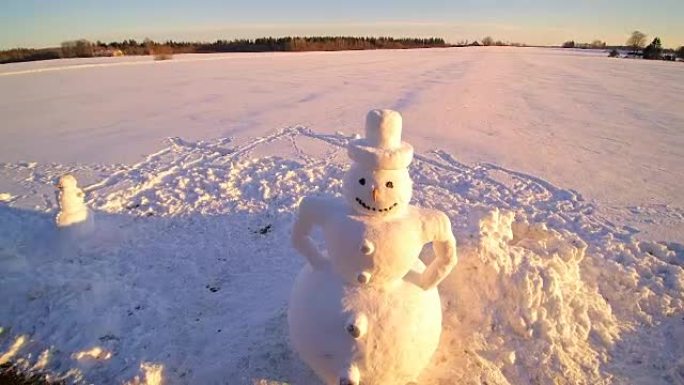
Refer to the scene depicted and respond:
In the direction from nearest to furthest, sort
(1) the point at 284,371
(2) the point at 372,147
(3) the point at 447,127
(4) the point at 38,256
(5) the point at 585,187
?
(2) the point at 372,147 < (1) the point at 284,371 < (4) the point at 38,256 < (5) the point at 585,187 < (3) the point at 447,127

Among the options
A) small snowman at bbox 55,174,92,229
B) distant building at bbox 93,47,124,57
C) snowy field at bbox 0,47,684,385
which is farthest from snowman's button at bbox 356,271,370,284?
distant building at bbox 93,47,124,57

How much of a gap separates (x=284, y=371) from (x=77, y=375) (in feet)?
4.69

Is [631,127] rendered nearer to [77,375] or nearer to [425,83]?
[425,83]

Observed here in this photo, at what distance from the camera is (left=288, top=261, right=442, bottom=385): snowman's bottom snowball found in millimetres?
2250

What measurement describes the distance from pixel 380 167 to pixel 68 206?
3.71 m

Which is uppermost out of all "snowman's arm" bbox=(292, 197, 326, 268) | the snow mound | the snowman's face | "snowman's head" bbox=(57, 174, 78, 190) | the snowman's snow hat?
the snowman's snow hat

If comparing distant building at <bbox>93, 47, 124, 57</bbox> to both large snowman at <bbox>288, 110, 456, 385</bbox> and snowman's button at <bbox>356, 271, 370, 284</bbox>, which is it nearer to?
large snowman at <bbox>288, 110, 456, 385</bbox>

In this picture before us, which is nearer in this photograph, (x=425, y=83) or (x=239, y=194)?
(x=239, y=194)

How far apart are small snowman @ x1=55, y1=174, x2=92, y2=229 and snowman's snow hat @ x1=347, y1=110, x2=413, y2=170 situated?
3.50 meters

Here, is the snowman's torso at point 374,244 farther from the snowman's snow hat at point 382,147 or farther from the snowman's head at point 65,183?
the snowman's head at point 65,183

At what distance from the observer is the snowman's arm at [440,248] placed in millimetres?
2275

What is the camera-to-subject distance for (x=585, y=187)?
19.8ft

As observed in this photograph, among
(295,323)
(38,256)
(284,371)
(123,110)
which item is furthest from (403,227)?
(123,110)

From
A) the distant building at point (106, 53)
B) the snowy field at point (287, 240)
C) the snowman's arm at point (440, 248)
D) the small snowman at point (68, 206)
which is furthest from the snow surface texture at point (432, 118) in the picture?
the distant building at point (106, 53)
